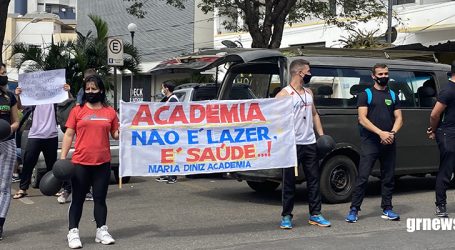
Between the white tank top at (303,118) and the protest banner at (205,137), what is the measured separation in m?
0.07

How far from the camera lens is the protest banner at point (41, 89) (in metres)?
9.40

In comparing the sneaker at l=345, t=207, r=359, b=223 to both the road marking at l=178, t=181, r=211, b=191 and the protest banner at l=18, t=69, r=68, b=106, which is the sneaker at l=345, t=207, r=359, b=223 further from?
the protest banner at l=18, t=69, r=68, b=106

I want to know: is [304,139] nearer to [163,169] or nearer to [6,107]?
[163,169]

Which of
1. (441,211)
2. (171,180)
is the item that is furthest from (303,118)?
(171,180)

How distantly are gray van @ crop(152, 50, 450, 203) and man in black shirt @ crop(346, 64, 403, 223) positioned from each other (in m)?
1.20

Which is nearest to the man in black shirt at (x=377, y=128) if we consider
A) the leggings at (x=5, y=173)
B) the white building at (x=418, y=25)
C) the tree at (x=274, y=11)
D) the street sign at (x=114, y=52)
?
the leggings at (x=5, y=173)

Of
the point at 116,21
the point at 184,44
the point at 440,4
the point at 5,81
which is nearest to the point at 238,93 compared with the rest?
the point at 5,81

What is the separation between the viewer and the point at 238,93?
1028cm

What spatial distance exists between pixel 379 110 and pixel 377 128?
239 millimetres

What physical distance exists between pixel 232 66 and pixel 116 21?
157 feet

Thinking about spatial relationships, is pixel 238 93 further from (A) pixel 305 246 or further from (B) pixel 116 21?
(B) pixel 116 21

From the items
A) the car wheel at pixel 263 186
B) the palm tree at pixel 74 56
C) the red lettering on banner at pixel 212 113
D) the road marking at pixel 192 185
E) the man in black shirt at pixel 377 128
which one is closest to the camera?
the red lettering on banner at pixel 212 113

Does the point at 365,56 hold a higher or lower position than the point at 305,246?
higher

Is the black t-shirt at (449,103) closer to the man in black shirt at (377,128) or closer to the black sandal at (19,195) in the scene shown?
the man in black shirt at (377,128)
